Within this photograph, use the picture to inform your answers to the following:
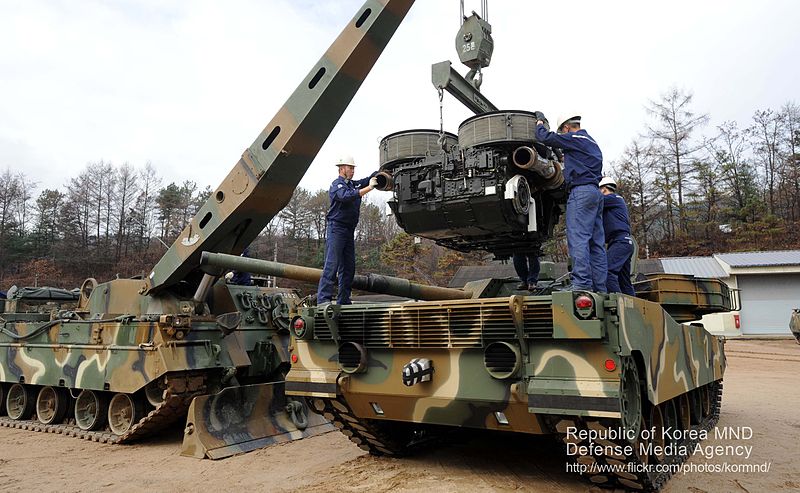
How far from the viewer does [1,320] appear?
988 centimetres

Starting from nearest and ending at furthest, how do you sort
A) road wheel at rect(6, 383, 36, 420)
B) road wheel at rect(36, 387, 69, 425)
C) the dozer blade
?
the dozer blade < road wheel at rect(36, 387, 69, 425) < road wheel at rect(6, 383, 36, 420)

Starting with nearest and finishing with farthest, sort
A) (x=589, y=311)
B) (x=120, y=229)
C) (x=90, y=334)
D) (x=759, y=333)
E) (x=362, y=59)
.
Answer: (x=589, y=311) < (x=362, y=59) < (x=90, y=334) < (x=759, y=333) < (x=120, y=229)

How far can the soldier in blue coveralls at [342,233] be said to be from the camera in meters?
5.96

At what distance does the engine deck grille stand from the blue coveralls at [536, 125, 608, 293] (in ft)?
2.31

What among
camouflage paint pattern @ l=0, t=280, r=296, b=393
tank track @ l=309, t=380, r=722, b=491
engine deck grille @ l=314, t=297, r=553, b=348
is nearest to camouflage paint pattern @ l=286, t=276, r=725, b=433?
engine deck grille @ l=314, t=297, r=553, b=348

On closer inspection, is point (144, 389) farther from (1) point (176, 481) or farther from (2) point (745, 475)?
(2) point (745, 475)

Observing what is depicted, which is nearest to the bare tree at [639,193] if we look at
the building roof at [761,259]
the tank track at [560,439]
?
the building roof at [761,259]

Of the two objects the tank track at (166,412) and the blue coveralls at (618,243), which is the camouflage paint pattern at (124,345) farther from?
the blue coveralls at (618,243)

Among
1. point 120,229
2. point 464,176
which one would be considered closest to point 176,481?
point 464,176

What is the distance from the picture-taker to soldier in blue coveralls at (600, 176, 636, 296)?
5.87 metres

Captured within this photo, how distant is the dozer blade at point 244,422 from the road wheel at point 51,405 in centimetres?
292

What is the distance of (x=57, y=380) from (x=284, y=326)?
3.19m

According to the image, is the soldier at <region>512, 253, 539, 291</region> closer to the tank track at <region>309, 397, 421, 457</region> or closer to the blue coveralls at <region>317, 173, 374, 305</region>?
the blue coveralls at <region>317, 173, 374, 305</region>

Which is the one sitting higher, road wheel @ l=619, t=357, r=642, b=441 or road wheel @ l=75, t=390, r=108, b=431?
road wheel @ l=619, t=357, r=642, b=441
